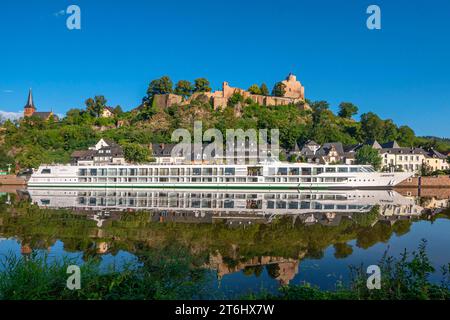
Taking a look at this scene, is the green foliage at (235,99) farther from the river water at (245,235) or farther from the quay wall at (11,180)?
the river water at (245,235)

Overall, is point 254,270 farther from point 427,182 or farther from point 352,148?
point 352,148

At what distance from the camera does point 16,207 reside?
28.8 metres

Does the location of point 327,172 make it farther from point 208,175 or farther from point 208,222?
point 208,222

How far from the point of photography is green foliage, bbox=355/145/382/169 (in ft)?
191

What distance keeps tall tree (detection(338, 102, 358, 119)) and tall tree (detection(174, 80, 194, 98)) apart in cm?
3921

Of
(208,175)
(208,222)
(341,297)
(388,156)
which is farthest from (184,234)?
(388,156)

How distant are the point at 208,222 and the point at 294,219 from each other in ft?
16.2

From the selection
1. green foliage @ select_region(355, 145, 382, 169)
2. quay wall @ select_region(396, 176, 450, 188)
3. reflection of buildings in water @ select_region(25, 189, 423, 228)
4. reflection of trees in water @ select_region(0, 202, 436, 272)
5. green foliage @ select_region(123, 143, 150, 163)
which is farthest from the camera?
green foliage @ select_region(123, 143, 150, 163)

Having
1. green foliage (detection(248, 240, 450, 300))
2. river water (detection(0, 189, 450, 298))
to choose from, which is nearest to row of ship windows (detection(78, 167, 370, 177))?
river water (detection(0, 189, 450, 298))

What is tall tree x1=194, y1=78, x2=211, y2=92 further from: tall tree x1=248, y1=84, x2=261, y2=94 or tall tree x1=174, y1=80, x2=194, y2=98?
tall tree x1=248, y1=84, x2=261, y2=94

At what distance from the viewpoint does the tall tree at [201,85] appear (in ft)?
319

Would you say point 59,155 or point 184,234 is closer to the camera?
point 184,234

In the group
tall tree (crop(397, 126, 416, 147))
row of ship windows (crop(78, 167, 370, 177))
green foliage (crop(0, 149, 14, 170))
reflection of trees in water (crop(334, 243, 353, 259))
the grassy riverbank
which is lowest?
reflection of trees in water (crop(334, 243, 353, 259))

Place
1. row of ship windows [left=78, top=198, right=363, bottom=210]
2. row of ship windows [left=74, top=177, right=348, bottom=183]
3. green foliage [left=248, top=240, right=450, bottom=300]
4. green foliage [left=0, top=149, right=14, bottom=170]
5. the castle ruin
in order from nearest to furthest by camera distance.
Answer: green foliage [left=248, top=240, right=450, bottom=300] → row of ship windows [left=78, top=198, right=363, bottom=210] → row of ship windows [left=74, top=177, right=348, bottom=183] → green foliage [left=0, top=149, right=14, bottom=170] → the castle ruin
